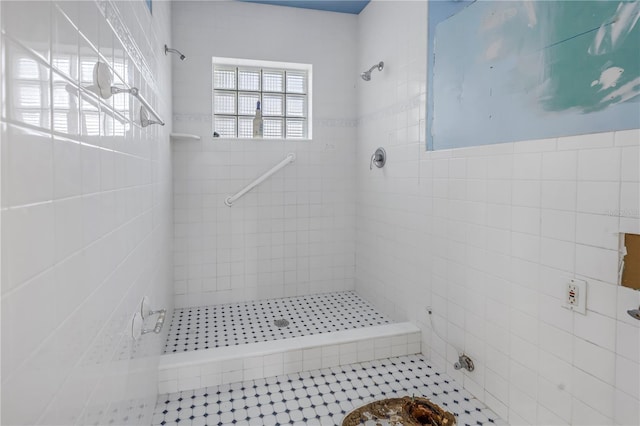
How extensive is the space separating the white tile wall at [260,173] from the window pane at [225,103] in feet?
0.72

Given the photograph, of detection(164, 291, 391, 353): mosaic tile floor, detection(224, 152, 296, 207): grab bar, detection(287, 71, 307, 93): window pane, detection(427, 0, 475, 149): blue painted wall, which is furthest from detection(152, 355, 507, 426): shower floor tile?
detection(287, 71, 307, 93): window pane

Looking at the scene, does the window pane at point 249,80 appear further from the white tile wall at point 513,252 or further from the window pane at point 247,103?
the white tile wall at point 513,252

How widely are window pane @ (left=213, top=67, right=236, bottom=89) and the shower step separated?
2176 mm

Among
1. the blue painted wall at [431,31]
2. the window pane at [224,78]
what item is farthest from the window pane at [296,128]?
the blue painted wall at [431,31]

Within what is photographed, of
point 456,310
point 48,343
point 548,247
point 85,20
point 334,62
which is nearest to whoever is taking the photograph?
point 48,343

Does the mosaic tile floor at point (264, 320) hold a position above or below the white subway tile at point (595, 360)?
below

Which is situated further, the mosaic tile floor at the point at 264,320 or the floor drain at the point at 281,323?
the floor drain at the point at 281,323

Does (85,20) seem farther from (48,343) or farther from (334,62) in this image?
(334,62)

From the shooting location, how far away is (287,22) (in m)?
3.03

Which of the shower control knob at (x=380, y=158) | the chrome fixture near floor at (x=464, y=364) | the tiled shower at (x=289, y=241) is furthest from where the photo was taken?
the shower control knob at (x=380, y=158)

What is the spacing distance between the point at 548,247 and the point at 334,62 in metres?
2.43

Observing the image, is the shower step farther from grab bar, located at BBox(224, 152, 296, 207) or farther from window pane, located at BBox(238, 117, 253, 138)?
window pane, located at BBox(238, 117, 253, 138)

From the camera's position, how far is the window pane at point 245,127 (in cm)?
317

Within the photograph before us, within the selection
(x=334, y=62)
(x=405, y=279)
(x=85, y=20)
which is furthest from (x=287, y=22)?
(x=85, y=20)
